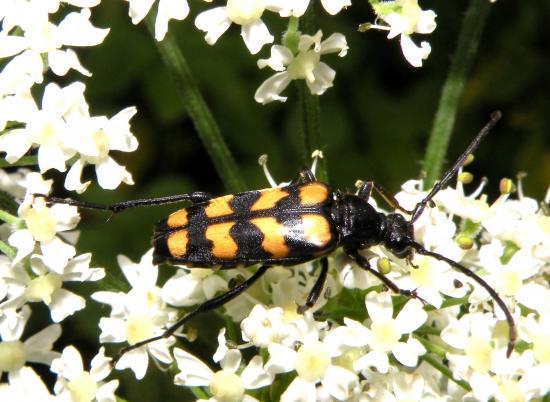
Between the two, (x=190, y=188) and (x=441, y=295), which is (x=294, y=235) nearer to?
(x=441, y=295)

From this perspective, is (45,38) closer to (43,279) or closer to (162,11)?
(162,11)

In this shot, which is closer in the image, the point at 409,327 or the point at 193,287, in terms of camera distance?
the point at 409,327

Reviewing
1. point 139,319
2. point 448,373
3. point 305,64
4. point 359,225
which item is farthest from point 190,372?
point 305,64

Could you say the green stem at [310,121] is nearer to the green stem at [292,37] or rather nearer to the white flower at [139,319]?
the green stem at [292,37]

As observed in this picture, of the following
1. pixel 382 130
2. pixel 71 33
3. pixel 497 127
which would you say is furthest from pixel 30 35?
pixel 497 127

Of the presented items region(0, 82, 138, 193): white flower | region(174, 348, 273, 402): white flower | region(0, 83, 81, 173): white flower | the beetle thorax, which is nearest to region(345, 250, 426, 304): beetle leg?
the beetle thorax

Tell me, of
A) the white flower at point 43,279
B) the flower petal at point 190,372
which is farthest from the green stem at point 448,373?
the white flower at point 43,279

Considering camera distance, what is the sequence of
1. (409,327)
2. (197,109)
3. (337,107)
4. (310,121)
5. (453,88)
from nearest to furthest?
(409,327) < (310,121) < (197,109) < (453,88) < (337,107)
